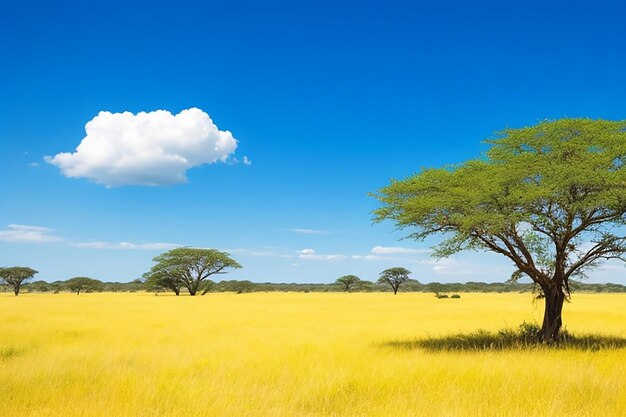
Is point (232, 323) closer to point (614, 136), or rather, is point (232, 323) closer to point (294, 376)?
point (294, 376)

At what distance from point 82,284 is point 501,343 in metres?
135

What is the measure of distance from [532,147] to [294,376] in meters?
13.5

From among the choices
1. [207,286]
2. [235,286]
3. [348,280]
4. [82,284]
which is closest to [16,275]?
[82,284]

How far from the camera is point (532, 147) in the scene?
791 inches

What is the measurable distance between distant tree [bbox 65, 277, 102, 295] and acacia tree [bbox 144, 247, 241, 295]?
39.8m

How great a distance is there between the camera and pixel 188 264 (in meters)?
101

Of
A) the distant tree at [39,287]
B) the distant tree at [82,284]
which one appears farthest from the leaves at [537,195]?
the distant tree at [39,287]

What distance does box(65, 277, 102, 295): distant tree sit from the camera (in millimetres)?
131875

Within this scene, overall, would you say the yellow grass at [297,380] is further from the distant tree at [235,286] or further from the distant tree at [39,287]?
the distant tree at [39,287]

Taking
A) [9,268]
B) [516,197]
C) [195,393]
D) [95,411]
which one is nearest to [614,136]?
[516,197]

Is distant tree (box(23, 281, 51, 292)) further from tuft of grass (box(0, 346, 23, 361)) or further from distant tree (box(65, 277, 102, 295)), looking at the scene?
tuft of grass (box(0, 346, 23, 361))

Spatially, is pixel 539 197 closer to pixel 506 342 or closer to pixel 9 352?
pixel 506 342

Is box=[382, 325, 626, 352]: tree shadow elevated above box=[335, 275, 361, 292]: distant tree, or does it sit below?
below

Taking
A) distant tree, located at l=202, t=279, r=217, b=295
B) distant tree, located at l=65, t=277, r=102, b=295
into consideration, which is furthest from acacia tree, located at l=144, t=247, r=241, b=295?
distant tree, located at l=65, t=277, r=102, b=295
